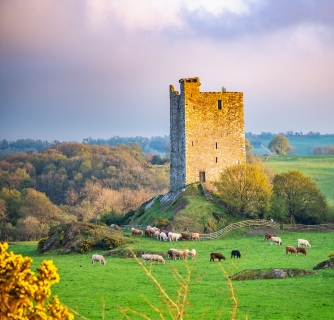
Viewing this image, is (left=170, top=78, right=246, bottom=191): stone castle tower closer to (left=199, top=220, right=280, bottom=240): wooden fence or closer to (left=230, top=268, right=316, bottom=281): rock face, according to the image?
(left=199, top=220, right=280, bottom=240): wooden fence

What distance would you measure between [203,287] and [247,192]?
2811cm

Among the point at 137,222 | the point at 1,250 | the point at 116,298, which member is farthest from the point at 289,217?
the point at 1,250

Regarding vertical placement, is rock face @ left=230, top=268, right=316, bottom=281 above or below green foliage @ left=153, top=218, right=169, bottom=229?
below

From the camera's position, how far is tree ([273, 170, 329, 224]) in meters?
57.0

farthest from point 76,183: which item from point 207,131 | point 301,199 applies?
point 301,199

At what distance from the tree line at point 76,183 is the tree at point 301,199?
2887cm

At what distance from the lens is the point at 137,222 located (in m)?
62.3

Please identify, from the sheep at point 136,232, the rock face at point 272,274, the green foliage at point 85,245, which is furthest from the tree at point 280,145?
the rock face at point 272,274

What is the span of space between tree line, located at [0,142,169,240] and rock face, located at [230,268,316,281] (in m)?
46.0

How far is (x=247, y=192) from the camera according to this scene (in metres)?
57.2

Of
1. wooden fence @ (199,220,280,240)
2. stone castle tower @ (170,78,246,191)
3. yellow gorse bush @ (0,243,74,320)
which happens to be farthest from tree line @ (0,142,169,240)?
yellow gorse bush @ (0,243,74,320)

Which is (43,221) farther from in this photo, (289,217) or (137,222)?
(289,217)

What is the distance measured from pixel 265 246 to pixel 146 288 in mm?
16322

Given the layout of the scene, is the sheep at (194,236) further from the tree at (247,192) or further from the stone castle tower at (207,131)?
the stone castle tower at (207,131)
